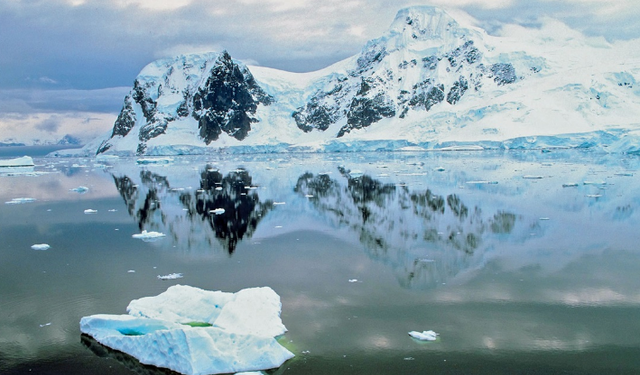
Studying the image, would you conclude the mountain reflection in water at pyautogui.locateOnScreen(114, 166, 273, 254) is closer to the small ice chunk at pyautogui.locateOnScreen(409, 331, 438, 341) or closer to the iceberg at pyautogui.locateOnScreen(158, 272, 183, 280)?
the iceberg at pyautogui.locateOnScreen(158, 272, 183, 280)

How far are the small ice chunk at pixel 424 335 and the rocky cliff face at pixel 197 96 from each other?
125 metres

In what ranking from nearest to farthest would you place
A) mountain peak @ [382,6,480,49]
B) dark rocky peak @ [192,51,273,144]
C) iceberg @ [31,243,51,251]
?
iceberg @ [31,243,51,251] < mountain peak @ [382,6,480,49] < dark rocky peak @ [192,51,273,144]

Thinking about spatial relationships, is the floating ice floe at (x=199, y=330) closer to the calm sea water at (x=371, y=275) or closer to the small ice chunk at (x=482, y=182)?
the calm sea water at (x=371, y=275)

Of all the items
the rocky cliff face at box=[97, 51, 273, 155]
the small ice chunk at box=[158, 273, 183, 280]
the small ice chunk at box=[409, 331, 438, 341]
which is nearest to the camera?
the small ice chunk at box=[409, 331, 438, 341]

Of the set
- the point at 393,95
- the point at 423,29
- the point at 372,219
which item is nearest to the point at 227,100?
the point at 393,95

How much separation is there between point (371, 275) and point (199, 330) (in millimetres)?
4160

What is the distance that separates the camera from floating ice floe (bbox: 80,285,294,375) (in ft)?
18.8

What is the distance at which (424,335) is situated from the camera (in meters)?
6.41

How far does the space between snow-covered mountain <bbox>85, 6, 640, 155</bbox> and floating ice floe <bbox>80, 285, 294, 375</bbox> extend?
7834cm

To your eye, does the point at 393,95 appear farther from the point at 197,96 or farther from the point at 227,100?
the point at 197,96

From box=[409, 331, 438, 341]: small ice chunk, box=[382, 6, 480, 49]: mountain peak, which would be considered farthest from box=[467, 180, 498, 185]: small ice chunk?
box=[382, 6, 480, 49]: mountain peak

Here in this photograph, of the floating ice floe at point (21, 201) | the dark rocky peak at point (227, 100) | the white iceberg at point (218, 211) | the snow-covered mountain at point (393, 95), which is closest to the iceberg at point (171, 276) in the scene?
the white iceberg at point (218, 211)

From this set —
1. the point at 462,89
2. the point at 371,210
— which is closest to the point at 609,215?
the point at 371,210

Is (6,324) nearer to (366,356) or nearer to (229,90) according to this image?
(366,356)
